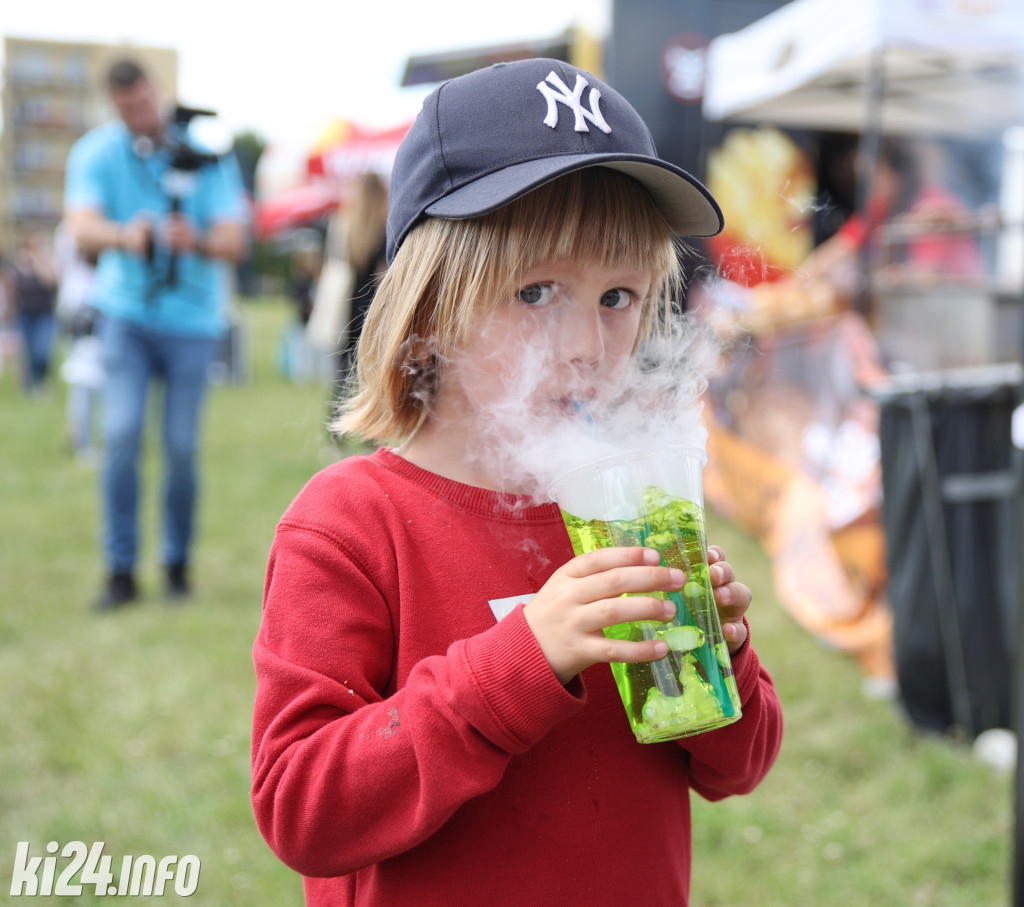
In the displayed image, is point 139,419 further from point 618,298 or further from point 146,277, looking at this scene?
point 618,298

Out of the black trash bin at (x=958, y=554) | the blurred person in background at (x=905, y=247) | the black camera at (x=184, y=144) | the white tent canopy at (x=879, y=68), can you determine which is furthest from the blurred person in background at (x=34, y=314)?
the black trash bin at (x=958, y=554)

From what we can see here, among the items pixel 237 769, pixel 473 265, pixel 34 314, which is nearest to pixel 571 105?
pixel 473 265

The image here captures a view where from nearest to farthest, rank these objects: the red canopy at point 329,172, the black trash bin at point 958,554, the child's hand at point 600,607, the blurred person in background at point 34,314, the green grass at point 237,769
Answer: the child's hand at point 600,607, the green grass at point 237,769, the black trash bin at point 958,554, the blurred person in background at point 34,314, the red canopy at point 329,172

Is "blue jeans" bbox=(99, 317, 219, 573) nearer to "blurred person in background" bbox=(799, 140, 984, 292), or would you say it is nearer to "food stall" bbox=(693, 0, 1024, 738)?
"food stall" bbox=(693, 0, 1024, 738)

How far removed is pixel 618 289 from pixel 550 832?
0.59 meters

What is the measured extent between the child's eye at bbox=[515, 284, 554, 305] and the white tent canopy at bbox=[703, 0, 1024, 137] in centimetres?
433

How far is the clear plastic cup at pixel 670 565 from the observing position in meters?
0.87

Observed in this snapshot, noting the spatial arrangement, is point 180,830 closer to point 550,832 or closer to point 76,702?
point 76,702

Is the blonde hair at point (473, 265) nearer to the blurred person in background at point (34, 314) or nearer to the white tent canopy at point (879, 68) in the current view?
the white tent canopy at point (879, 68)

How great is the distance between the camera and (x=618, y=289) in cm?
108

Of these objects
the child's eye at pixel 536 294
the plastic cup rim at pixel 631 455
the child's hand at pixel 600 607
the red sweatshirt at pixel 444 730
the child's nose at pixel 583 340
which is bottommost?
the red sweatshirt at pixel 444 730

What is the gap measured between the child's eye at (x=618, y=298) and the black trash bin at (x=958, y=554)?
2.10 metres

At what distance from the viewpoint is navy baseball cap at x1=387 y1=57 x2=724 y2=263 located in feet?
3.39

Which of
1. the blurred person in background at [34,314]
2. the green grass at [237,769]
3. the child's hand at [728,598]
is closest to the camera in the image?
the child's hand at [728,598]
